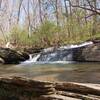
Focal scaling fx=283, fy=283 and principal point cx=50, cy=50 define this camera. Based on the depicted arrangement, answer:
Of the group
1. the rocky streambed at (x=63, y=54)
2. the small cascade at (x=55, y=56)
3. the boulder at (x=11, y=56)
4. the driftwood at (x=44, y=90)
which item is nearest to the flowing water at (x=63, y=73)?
the driftwood at (x=44, y=90)

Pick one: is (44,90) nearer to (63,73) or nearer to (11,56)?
(63,73)

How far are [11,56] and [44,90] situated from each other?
51.3 ft

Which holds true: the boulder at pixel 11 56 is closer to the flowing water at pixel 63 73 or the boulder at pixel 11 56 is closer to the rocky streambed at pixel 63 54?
the rocky streambed at pixel 63 54

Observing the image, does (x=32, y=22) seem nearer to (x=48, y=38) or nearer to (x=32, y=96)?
(x=48, y=38)

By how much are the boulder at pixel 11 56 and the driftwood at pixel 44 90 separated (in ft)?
47.0

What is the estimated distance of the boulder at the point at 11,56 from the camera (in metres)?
20.3

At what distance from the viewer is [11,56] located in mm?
20359

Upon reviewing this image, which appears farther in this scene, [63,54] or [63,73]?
[63,54]

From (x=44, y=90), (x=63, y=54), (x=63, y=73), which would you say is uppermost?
(x=63, y=54)

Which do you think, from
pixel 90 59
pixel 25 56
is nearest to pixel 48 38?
pixel 25 56

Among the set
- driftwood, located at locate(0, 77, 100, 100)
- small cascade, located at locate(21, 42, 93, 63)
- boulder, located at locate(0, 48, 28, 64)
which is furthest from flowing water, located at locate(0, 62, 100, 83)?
boulder, located at locate(0, 48, 28, 64)

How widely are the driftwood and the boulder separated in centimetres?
1434

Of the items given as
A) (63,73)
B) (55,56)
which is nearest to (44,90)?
(63,73)

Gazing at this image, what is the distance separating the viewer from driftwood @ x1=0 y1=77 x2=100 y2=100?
4.55 metres
